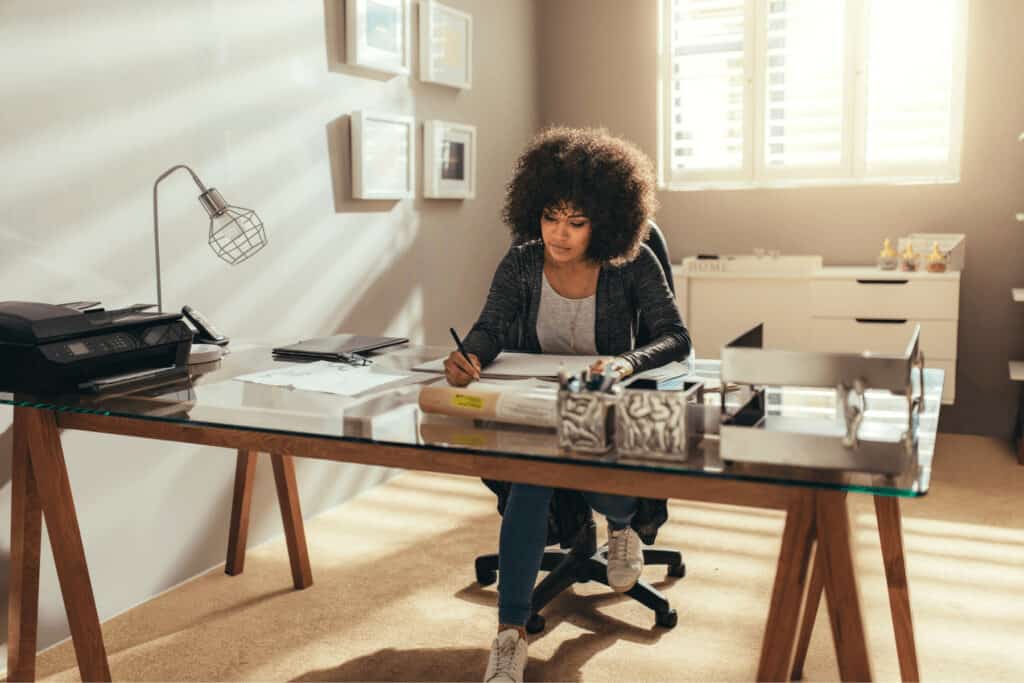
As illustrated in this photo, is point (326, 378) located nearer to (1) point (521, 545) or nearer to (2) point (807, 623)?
(1) point (521, 545)

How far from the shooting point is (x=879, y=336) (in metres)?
4.15

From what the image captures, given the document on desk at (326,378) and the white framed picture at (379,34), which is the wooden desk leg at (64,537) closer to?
the document on desk at (326,378)

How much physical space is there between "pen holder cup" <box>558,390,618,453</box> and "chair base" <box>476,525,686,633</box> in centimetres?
115

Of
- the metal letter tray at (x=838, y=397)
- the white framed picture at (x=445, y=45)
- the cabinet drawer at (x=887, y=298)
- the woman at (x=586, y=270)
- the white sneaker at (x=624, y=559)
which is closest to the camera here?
the metal letter tray at (x=838, y=397)

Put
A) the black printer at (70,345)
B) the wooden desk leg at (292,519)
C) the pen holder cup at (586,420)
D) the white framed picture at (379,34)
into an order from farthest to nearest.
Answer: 1. the white framed picture at (379,34)
2. the wooden desk leg at (292,519)
3. the black printer at (70,345)
4. the pen holder cup at (586,420)

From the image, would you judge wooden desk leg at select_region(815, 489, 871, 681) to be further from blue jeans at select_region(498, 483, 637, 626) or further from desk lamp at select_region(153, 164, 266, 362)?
desk lamp at select_region(153, 164, 266, 362)

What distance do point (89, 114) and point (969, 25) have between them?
3.66 meters

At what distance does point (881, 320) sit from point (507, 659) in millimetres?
2756

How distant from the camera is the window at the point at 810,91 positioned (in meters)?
4.34

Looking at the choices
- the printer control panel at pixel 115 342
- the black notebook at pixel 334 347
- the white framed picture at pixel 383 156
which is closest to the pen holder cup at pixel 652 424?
the black notebook at pixel 334 347

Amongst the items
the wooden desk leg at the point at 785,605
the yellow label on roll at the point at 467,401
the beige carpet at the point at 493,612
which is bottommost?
the beige carpet at the point at 493,612

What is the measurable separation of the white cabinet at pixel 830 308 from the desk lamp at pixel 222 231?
2.14m

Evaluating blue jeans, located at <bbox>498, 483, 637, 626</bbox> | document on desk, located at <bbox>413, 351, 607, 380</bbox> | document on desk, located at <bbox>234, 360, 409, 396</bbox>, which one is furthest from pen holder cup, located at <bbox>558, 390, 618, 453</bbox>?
blue jeans, located at <bbox>498, 483, 637, 626</bbox>

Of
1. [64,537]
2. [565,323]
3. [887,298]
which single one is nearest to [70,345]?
[64,537]
